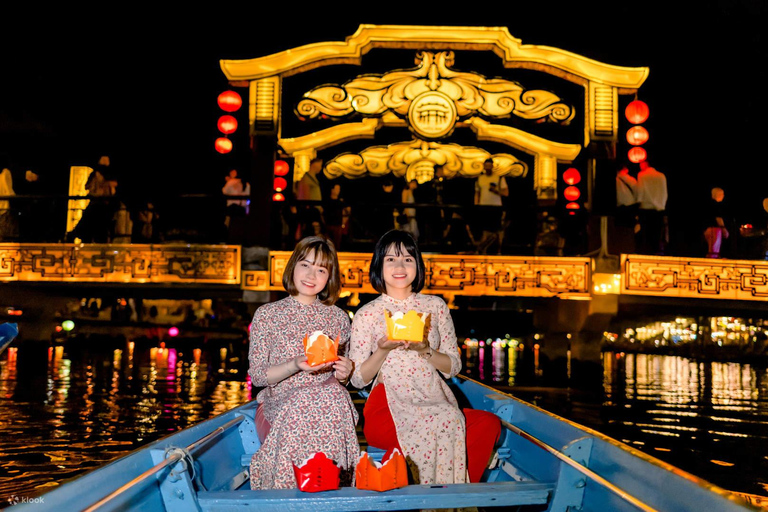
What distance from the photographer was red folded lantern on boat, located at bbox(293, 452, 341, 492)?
2512 mm

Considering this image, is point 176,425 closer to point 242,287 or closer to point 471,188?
point 242,287

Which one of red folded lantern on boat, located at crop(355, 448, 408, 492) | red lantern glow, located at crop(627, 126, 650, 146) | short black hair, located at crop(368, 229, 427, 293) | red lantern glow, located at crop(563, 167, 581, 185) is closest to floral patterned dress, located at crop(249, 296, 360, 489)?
short black hair, located at crop(368, 229, 427, 293)

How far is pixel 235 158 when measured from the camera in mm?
18797

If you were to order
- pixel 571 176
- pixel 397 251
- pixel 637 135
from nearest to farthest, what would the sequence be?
pixel 397 251 → pixel 637 135 → pixel 571 176

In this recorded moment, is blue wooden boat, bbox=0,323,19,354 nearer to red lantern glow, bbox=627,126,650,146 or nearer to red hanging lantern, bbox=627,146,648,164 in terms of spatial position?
red lantern glow, bbox=627,126,650,146

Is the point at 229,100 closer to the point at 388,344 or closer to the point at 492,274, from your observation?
the point at 492,274

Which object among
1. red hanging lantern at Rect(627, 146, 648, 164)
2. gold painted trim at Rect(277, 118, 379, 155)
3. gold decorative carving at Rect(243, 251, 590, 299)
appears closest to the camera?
gold decorative carving at Rect(243, 251, 590, 299)

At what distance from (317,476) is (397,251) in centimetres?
146

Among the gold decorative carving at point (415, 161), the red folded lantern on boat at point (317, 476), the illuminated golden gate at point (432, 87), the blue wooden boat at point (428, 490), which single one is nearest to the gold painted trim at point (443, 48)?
the illuminated golden gate at point (432, 87)

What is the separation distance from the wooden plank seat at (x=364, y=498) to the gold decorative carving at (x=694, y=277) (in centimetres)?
974

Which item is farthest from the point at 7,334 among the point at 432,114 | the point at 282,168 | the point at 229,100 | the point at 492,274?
the point at 282,168

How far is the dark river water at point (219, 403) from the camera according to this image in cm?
550

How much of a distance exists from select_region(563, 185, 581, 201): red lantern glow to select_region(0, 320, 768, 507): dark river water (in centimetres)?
436

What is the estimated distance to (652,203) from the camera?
12.3m
